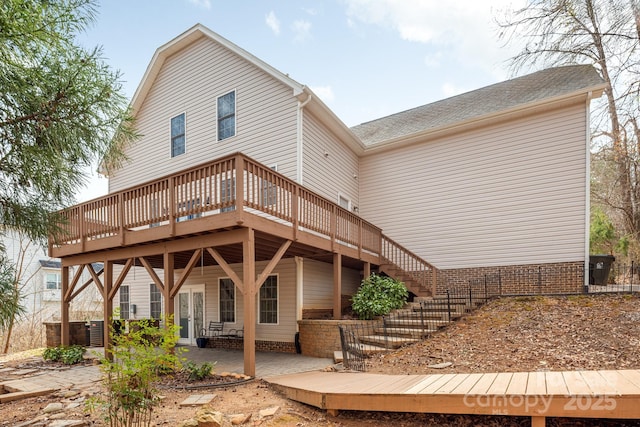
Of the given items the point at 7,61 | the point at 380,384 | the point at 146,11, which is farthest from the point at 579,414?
the point at 146,11

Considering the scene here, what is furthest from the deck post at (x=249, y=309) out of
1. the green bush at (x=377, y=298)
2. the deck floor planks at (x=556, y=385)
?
the deck floor planks at (x=556, y=385)

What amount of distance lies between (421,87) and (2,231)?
1782 cm

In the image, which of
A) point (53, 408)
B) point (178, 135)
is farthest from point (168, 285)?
point (178, 135)

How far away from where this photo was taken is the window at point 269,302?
10.4 meters

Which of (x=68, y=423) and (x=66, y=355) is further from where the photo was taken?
(x=66, y=355)

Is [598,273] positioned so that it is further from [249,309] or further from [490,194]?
[249,309]

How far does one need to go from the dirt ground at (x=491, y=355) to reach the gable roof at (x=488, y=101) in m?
5.62

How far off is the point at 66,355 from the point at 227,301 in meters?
4.23

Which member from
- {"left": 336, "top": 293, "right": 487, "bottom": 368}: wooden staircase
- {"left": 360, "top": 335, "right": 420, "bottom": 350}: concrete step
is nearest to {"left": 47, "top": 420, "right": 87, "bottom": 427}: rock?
{"left": 336, "top": 293, "right": 487, "bottom": 368}: wooden staircase

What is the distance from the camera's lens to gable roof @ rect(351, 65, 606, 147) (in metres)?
10.3

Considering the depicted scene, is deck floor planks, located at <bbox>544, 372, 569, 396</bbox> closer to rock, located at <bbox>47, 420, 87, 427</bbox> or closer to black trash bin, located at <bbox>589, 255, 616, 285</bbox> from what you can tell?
rock, located at <bbox>47, 420, 87, 427</bbox>

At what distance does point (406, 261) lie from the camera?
11.9 metres

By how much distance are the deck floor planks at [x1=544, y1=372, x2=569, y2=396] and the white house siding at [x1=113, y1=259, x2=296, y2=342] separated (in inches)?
275

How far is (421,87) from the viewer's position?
60.6 feet
